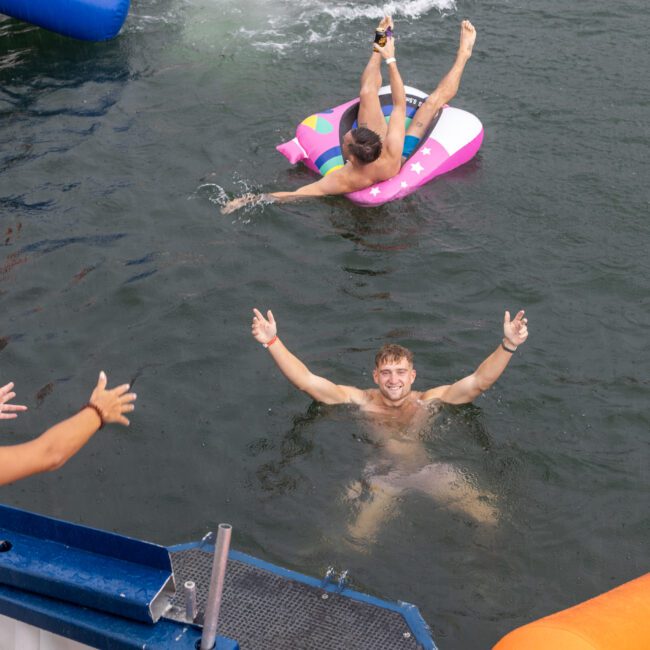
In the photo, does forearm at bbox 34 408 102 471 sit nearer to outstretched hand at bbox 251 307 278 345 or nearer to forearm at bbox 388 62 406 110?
outstretched hand at bbox 251 307 278 345

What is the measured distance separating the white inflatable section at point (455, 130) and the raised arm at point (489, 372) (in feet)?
11.1

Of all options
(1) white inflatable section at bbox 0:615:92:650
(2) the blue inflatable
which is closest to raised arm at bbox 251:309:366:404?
(1) white inflatable section at bbox 0:615:92:650

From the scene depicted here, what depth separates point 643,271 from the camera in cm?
796

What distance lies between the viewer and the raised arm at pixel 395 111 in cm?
863

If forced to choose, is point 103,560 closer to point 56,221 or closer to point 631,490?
point 631,490

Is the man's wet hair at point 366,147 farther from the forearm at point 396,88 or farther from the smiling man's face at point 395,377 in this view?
the smiling man's face at point 395,377

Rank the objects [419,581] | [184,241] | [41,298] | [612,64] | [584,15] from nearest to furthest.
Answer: [419,581], [41,298], [184,241], [612,64], [584,15]

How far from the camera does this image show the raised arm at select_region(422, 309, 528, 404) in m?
5.76

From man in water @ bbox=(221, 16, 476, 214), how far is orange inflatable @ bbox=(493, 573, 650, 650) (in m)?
5.15

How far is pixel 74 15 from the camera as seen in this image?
11.2 m

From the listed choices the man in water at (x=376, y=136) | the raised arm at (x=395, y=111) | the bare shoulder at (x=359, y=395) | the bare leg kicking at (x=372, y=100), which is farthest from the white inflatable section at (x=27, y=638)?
the bare leg kicking at (x=372, y=100)

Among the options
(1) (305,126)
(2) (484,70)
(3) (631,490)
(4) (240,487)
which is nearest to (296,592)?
(4) (240,487)

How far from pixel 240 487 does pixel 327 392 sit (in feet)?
2.75

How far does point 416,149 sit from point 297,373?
3.76 m
